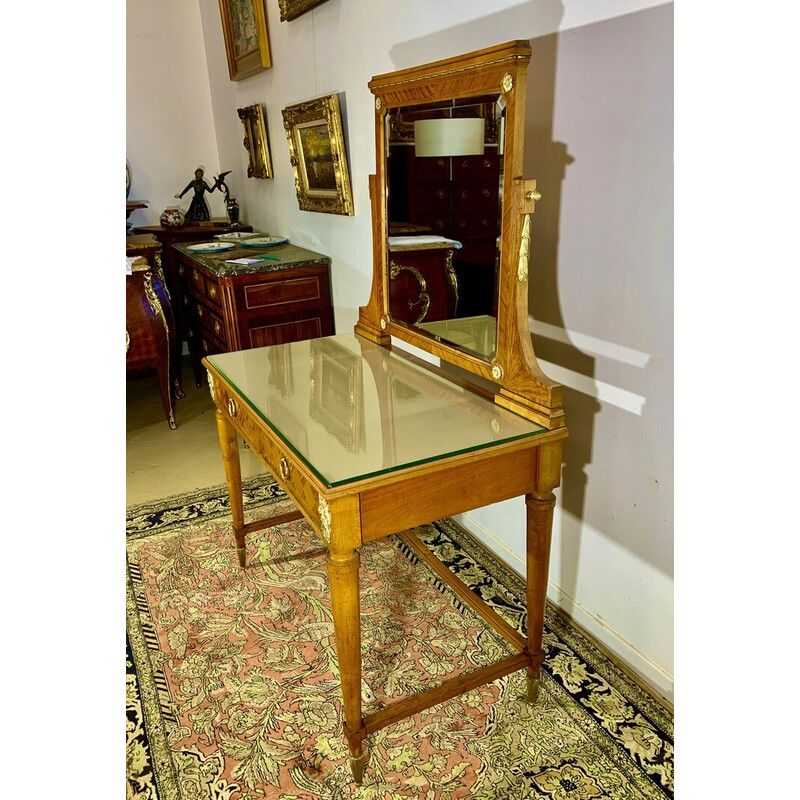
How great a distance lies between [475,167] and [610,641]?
4.89 feet

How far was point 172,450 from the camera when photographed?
3814 mm

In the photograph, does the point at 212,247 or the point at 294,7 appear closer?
the point at 294,7

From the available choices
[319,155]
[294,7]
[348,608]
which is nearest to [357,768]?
[348,608]

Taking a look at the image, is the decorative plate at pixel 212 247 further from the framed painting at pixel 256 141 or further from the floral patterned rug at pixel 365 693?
the floral patterned rug at pixel 365 693

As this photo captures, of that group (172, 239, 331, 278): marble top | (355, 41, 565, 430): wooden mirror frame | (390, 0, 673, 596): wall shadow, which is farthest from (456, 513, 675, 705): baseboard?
(172, 239, 331, 278): marble top

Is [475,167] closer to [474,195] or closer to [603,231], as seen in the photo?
[474,195]

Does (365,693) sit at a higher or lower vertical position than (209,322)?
lower

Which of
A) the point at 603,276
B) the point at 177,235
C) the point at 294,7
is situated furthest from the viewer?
the point at 177,235

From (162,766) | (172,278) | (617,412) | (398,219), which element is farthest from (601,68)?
(172,278)

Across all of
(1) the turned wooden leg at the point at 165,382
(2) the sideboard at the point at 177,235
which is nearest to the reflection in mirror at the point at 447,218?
(1) the turned wooden leg at the point at 165,382

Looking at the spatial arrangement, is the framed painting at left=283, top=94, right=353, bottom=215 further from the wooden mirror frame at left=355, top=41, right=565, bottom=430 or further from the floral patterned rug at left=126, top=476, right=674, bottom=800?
the floral patterned rug at left=126, top=476, right=674, bottom=800

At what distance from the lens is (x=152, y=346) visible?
13.1 feet
